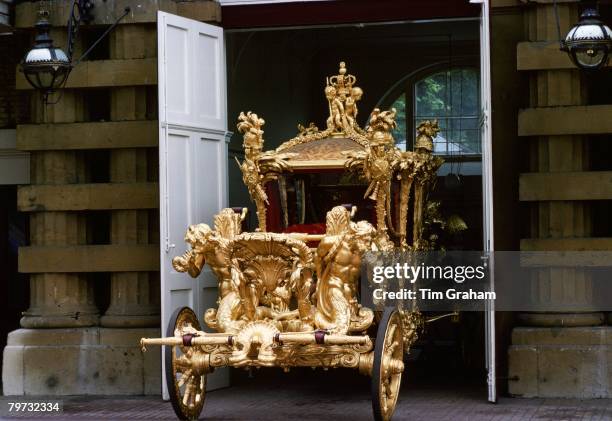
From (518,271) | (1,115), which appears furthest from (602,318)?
(1,115)

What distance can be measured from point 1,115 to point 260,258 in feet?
17.9

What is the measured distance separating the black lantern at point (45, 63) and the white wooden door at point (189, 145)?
92 cm

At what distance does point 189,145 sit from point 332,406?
9.35 ft

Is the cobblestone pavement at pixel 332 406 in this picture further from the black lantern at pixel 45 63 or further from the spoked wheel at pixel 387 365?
the black lantern at pixel 45 63

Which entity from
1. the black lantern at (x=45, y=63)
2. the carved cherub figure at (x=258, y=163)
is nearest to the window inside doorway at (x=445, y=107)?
the carved cherub figure at (x=258, y=163)

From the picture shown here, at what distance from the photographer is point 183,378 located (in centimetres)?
1160

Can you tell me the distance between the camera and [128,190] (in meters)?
13.9

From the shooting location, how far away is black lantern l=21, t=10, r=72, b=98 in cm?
1250

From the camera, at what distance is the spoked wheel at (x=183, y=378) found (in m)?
11.4

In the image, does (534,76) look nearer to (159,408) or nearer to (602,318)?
(602,318)

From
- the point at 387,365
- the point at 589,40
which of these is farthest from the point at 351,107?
the point at 387,365

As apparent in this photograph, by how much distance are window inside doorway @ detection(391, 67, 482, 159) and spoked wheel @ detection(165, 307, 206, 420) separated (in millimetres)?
12006

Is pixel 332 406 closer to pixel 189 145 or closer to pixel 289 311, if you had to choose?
pixel 289 311

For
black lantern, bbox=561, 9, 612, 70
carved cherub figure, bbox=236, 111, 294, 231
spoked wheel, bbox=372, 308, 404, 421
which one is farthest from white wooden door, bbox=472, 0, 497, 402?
carved cherub figure, bbox=236, 111, 294, 231
